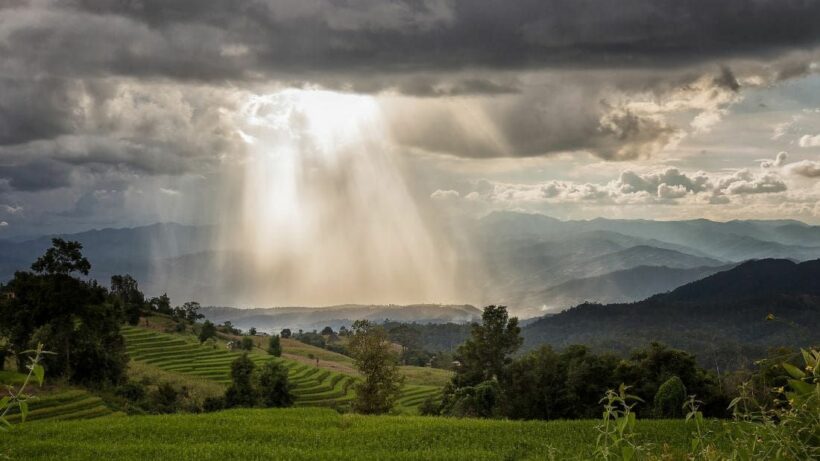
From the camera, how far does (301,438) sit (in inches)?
1004

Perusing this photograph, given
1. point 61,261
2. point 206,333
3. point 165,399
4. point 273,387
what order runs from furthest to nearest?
point 206,333
point 165,399
point 273,387
point 61,261

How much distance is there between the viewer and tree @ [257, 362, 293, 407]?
68.9 meters

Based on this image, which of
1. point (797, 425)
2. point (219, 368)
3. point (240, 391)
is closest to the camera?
point (797, 425)

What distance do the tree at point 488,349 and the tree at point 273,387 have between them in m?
20.7

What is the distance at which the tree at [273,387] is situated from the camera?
68938mm

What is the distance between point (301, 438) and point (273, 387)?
46255mm

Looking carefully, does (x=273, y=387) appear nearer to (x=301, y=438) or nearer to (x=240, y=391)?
(x=240, y=391)

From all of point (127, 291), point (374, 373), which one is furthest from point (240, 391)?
point (127, 291)

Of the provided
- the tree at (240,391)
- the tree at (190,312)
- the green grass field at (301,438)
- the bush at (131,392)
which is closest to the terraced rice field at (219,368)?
the tree at (240,391)

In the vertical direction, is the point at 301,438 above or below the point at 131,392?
above

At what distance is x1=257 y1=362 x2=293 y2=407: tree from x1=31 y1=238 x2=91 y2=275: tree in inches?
862

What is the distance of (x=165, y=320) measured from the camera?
505ft

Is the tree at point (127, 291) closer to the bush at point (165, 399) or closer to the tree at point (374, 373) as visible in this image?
the bush at point (165, 399)

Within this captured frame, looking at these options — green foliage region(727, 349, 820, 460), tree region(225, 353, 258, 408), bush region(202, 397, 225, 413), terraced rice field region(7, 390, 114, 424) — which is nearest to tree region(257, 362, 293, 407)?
tree region(225, 353, 258, 408)
